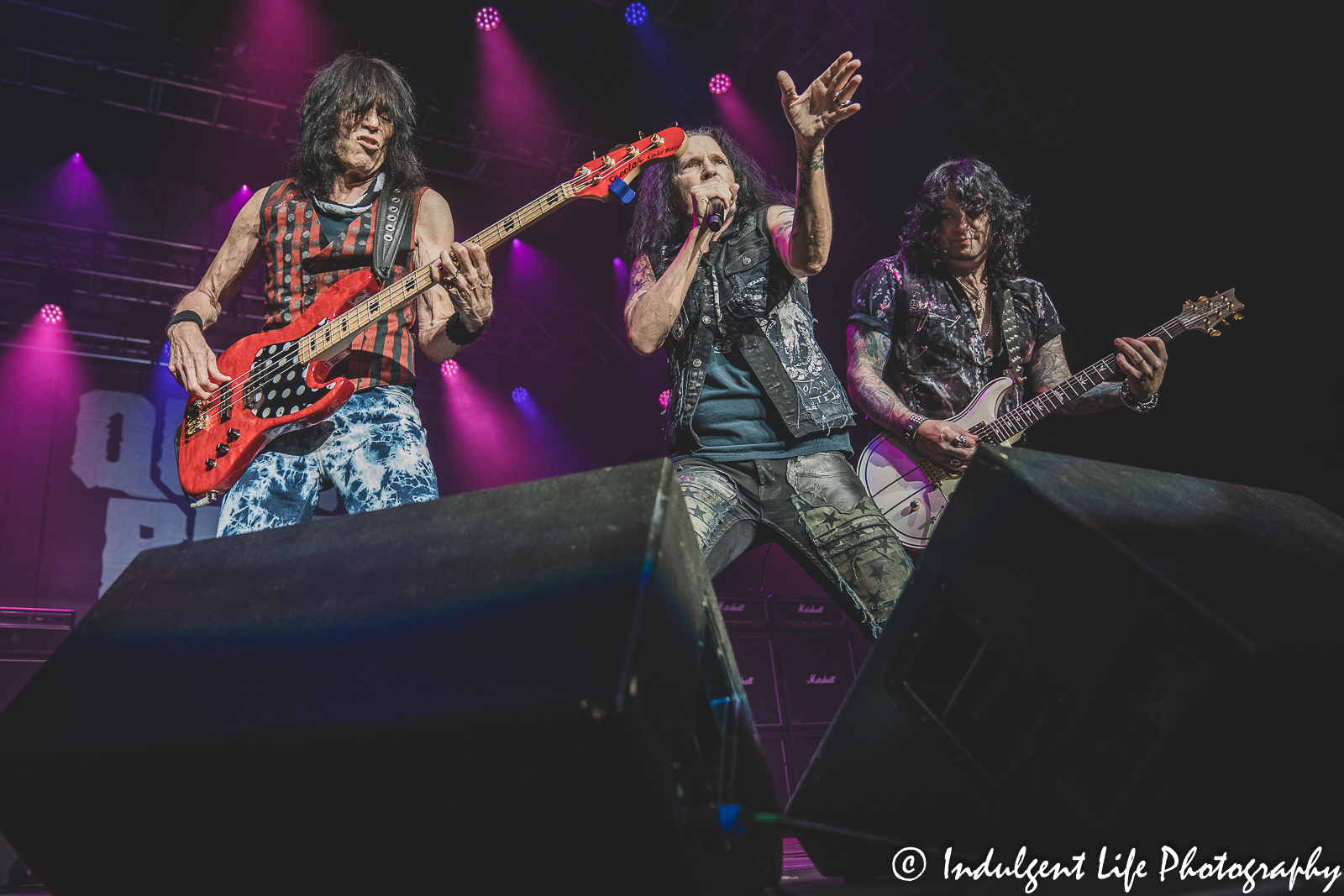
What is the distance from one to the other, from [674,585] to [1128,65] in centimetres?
627

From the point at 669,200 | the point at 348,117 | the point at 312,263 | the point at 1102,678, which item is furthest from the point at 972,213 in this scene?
the point at 1102,678

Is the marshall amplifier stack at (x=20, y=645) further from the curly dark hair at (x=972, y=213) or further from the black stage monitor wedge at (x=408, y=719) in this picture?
the curly dark hair at (x=972, y=213)

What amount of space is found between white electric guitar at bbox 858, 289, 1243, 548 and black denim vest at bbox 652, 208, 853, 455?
3.37ft

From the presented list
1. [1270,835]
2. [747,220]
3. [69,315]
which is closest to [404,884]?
[1270,835]

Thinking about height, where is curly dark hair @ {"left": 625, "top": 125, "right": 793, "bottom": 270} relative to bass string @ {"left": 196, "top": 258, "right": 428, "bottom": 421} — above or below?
above

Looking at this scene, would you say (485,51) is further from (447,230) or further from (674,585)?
(674,585)

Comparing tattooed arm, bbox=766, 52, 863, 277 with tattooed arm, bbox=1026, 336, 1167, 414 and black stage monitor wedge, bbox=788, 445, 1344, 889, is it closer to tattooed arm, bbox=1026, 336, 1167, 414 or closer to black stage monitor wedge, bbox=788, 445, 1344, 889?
black stage monitor wedge, bbox=788, 445, 1344, 889

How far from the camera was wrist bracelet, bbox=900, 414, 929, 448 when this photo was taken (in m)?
3.34

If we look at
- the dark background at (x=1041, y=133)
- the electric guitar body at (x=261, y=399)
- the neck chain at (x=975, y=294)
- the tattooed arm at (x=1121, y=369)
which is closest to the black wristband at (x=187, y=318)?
the electric guitar body at (x=261, y=399)

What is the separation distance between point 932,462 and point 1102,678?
2.33 m

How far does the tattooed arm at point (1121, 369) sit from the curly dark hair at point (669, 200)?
1370 mm

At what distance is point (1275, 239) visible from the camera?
5.25 meters

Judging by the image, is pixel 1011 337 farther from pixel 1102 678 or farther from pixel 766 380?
pixel 1102 678

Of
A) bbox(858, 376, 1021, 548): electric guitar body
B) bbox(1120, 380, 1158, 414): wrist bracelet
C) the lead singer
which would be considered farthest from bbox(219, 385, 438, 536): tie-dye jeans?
bbox(1120, 380, 1158, 414): wrist bracelet
